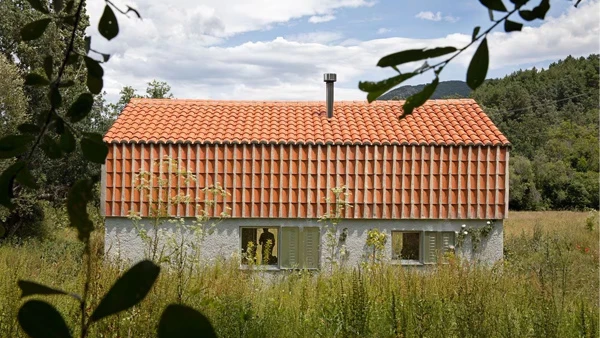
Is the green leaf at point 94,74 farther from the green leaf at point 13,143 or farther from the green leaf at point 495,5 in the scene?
the green leaf at point 495,5

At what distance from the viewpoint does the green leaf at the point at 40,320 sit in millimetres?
528

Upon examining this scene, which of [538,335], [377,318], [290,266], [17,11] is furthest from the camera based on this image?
[17,11]

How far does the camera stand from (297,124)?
13688 millimetres

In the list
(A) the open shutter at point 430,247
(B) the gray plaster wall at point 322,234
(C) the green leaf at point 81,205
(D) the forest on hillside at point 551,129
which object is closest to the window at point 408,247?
(A) the open shutter at point 430,247

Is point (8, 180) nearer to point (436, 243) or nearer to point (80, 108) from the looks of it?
point (80, 108)

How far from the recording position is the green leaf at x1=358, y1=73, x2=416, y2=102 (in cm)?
73

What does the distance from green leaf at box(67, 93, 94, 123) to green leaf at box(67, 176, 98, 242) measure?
0.82 feet

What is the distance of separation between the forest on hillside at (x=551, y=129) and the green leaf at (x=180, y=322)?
111ft

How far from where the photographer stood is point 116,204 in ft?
41.1

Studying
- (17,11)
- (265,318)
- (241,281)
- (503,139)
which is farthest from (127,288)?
(17,11)

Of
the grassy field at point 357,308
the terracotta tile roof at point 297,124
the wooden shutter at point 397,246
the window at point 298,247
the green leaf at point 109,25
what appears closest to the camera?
the green leaf at point 109,25

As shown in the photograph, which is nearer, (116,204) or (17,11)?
(116,204)

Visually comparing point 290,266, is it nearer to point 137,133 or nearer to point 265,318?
point 137,133

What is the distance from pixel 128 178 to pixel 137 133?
2.85 feet
